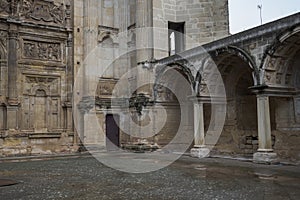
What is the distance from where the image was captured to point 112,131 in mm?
16031

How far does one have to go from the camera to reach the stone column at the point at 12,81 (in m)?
13.6

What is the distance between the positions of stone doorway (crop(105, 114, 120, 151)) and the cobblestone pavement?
691 cm

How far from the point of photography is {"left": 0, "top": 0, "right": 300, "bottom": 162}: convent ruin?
12648mm

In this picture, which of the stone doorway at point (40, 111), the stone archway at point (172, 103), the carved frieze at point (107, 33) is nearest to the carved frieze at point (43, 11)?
the carved frieze at point (107, 33)

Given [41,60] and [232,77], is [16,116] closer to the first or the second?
[41,60]

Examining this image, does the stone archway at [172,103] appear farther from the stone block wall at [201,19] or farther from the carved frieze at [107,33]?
the carved frieze at [107,33]

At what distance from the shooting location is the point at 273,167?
8719 millimetres

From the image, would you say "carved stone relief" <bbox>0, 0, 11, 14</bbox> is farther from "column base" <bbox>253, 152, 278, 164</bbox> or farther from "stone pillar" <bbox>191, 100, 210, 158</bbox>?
"column base" <bbox>253, 152, 278, 164</bbox>

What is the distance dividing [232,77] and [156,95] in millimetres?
3416

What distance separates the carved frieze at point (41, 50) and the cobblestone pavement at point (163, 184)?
6934mm

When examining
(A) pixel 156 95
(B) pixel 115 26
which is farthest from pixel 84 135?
(B) pixel 115 26

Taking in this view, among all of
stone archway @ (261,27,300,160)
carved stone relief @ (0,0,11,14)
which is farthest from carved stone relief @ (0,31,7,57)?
stone archway @ (261,27,300,160)

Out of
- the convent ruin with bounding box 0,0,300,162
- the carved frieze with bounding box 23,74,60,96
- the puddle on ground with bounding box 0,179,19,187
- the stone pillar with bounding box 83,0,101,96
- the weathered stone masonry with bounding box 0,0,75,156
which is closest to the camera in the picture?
the puddle on ground with bounding box 0,179,19,187

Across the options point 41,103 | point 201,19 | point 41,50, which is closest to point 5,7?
point 41,50
